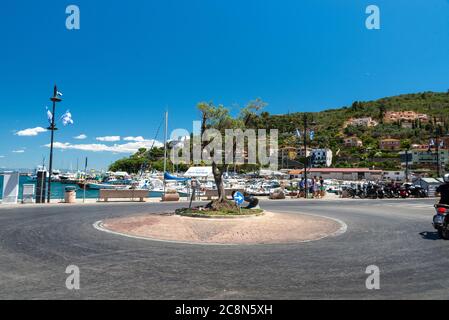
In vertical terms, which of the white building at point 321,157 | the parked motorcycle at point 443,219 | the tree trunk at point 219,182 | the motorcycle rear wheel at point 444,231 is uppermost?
the white building at point 321,157

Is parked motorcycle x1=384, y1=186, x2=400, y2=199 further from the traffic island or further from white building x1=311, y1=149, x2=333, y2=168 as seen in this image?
white building x1=311, y1=149, x2=333, y2=168

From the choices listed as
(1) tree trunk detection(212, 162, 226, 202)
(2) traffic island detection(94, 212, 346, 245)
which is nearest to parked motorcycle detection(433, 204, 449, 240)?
(2) traffic island detection(94, 212, 346, 245)

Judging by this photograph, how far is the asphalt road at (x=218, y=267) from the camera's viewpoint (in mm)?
5070

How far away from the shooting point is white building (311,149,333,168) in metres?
151

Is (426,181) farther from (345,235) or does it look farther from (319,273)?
(319,273)

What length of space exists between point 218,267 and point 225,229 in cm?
455

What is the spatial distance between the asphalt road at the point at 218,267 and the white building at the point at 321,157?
480ft

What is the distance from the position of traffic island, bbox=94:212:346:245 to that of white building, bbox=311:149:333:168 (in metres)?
144

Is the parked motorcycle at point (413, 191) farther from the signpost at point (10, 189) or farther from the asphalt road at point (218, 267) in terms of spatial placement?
the signpost at point (10, 189)

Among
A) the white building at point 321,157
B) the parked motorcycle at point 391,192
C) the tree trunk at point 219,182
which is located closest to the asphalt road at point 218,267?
the tree trunk at point 219,182
